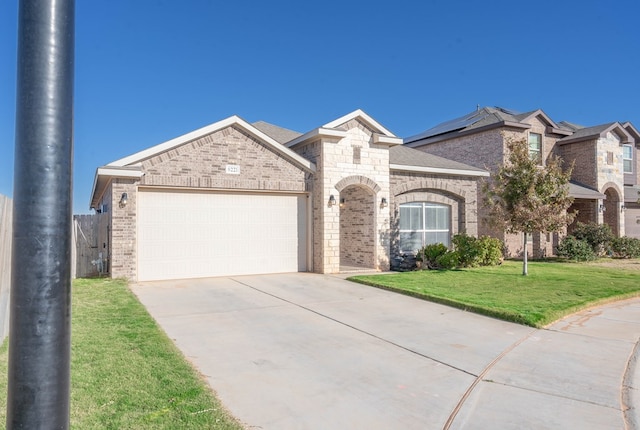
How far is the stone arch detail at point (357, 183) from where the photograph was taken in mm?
14210

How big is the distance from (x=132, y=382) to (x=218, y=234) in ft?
29.0

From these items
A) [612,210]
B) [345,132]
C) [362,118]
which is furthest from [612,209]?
[345,132]

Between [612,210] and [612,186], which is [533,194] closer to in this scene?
[612,186]

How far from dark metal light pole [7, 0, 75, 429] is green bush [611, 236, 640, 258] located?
23568mm

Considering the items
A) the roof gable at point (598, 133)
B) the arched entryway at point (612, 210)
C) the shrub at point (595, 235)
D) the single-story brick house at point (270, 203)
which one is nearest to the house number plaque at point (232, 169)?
the single-story brick house at point (270, 203)

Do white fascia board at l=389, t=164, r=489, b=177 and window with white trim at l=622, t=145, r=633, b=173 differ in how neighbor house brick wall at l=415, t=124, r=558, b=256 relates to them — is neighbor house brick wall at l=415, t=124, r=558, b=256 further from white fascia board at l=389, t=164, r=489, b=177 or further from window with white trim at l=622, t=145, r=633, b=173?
window with white trim at l=622, t=145, r=633, b=173

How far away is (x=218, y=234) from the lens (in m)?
13.1

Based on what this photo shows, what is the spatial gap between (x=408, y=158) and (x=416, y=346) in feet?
39.4

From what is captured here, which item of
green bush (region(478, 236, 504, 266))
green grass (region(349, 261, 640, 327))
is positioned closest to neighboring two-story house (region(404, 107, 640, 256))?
green bush (region(478, 236, 504, 266))

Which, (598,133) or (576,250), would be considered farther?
(598,133)

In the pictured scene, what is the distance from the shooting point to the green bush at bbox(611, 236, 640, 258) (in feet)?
66.2

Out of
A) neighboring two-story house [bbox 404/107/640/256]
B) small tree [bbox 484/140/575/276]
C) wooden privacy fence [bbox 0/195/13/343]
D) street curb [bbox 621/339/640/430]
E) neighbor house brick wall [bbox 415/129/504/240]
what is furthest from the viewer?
neighboring two-story house [bbox 404/107/640/256]

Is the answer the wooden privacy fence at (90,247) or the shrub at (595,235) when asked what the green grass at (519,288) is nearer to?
the shrub at (595,235)

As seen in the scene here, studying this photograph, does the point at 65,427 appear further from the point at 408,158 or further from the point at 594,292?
the point at 408,158
